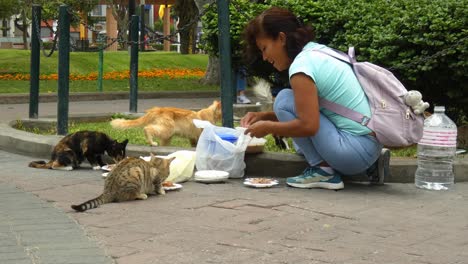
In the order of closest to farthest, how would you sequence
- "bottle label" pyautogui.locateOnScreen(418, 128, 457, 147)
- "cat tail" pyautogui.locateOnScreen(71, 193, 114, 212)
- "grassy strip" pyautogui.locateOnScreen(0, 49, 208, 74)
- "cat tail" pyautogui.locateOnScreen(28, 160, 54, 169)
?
"cat tail" pyautogui.locateOnScreen(71, 193, 114, 212) < "bottle label" pyautogui.locateOnScreen(418, 128, 457, 147) < "cat tail" pyautogui.locateOnScreen(28, 160, 54, 169) < "grassy strip" pyautogui.locateOnScreen(0, 49, 208, 74)

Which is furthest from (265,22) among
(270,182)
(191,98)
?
(191,98)

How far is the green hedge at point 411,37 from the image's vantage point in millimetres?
7250

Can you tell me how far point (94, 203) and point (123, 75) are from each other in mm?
17162

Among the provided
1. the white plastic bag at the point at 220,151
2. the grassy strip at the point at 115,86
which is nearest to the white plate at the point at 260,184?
the white plastic bag at the point at 220,151

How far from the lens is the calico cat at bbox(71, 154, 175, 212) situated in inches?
224

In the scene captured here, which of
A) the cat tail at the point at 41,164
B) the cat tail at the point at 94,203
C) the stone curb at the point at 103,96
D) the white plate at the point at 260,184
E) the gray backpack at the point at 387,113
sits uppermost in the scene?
the gray backpack at the point at 387,113

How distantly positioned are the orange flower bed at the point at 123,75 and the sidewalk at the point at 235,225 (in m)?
13.6

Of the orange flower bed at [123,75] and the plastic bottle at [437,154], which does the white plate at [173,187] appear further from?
the orange flower bed at [123,75]

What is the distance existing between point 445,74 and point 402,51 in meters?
0.49

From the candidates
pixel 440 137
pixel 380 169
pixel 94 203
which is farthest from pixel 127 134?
pixel 440 137

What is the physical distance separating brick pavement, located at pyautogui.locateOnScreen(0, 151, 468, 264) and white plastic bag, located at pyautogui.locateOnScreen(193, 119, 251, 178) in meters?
0.28

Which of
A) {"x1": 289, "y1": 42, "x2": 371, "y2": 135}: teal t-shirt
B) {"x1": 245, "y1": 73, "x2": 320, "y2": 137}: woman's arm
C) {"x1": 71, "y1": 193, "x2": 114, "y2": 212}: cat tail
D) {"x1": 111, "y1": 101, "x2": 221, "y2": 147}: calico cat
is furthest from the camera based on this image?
{"x1": 111, "y1": 101, "x2": 221, "y2": 147}: calico cat

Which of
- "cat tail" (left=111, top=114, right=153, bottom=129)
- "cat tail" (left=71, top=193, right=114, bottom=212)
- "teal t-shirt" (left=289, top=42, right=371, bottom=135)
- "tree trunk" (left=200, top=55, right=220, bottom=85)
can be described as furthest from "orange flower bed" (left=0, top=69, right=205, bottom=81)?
"teal t-shirt" (left=289, top=42, right=371, bottom=135)

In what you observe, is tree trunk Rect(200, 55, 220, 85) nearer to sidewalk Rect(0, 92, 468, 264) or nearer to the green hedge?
the green hedge
